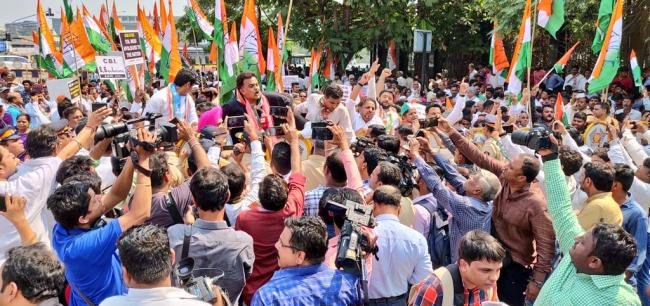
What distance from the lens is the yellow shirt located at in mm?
3949

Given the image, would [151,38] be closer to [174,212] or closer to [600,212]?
[174,212]

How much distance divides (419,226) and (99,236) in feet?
7.50

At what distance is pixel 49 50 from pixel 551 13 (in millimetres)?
10424

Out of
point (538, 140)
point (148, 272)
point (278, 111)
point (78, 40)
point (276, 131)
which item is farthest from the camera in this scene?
point (78, 40)

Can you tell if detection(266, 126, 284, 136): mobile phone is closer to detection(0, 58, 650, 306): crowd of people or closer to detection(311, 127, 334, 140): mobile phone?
detection(0, 58, 650, 306): crowd of people

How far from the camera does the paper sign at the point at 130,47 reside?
9.71 metres

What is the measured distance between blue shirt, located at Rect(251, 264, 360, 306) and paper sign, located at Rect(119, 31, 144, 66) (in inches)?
313

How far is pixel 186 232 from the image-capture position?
125 inches

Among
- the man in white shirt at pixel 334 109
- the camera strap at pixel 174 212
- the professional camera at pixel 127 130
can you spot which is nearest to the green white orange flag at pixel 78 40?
the man in white shirt at pixel 334 109

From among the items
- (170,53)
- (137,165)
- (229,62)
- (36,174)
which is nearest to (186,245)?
(137,165)

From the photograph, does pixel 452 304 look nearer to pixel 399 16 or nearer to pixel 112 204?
pixel 112 204

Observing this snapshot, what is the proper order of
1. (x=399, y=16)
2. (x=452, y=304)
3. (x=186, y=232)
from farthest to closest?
(x=399, y=16), (x=186, y=232), (x=452, y=304)

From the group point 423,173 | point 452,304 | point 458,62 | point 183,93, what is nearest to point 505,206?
point 423,173

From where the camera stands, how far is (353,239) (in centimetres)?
259
